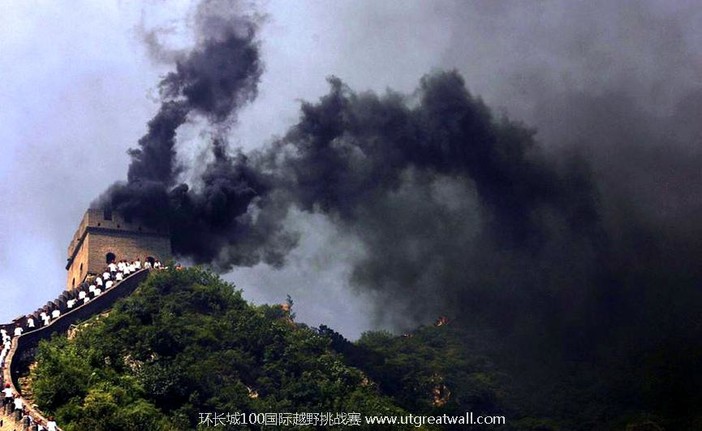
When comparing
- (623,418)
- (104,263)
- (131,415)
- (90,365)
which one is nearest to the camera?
(131,415)

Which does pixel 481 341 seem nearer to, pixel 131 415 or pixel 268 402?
pixel 268 402

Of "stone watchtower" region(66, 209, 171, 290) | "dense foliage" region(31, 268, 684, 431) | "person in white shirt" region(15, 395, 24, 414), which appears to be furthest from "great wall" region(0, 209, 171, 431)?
"person in white shirt" region(15, 395, 24, 414)

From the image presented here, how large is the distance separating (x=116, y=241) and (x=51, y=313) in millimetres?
18122

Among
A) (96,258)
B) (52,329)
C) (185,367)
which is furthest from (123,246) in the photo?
(185,367)

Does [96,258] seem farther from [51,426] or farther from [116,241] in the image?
[51,426]

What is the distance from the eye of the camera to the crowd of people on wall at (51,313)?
6506 centimetres

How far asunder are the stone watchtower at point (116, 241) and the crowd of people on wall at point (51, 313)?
0.72 meters

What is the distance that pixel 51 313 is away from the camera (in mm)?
91562

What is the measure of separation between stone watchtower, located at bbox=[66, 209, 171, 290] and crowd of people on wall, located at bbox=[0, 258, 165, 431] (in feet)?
2.35

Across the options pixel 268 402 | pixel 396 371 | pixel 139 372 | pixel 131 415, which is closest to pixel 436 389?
pixel 396 371

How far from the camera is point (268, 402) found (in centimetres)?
8200

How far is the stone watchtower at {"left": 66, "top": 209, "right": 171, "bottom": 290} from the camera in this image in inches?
4274

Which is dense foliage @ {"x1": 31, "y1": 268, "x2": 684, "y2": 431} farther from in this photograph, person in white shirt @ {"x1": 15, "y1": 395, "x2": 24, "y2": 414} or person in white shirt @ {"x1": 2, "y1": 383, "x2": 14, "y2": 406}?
person in white shirt @ {"x1": 15, "y1": 395, "x2": 24, "y2": 414}

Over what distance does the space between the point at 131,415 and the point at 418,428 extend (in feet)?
62.7
